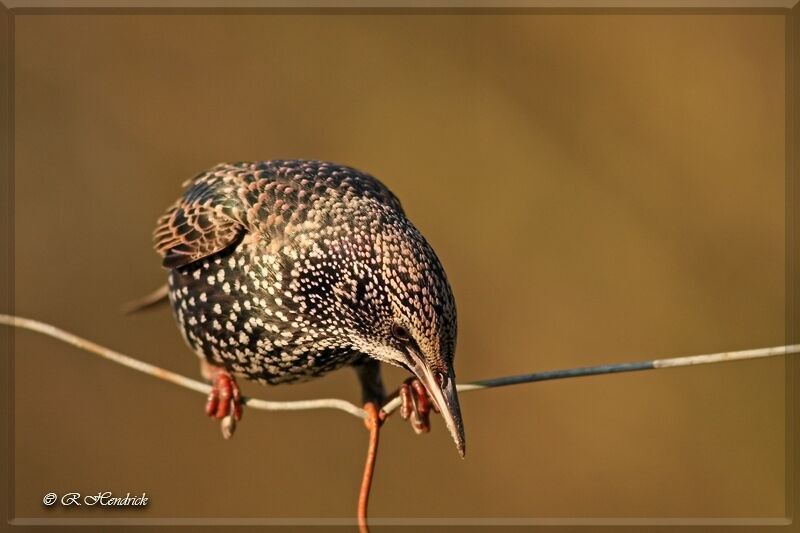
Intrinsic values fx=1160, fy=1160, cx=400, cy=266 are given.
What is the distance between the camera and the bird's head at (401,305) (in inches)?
181

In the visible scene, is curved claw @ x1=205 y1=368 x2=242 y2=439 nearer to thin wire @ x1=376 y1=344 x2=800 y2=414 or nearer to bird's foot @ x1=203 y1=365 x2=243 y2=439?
bird's foot @ x1=203 y1=365 x2=243 y2=439

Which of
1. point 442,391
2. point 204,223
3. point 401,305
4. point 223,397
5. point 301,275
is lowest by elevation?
point 223,397

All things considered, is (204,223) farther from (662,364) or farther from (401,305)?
(662,364)

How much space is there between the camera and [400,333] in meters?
4.77

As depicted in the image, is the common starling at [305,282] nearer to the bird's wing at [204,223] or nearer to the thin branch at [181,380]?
the bird's wing at [204,223]

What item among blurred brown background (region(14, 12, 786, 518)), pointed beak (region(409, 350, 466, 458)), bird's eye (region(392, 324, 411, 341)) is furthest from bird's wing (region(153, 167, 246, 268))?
blurred brown background (region(14, 12, 786, 518))

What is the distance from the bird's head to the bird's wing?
24.1 inches

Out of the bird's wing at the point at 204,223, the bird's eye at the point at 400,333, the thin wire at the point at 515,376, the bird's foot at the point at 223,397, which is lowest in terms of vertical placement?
the bird's foot at the point at 223,397

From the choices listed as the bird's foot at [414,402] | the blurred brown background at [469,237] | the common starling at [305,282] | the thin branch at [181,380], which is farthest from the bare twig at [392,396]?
the blurred brown background at [469,237]

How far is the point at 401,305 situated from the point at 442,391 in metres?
0.38

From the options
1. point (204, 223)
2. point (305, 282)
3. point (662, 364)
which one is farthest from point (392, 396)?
point (662, 364)

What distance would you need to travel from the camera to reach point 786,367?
30.6 feet

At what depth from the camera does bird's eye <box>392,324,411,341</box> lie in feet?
15.5

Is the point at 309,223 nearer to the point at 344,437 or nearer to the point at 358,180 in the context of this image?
the point at 358,180
